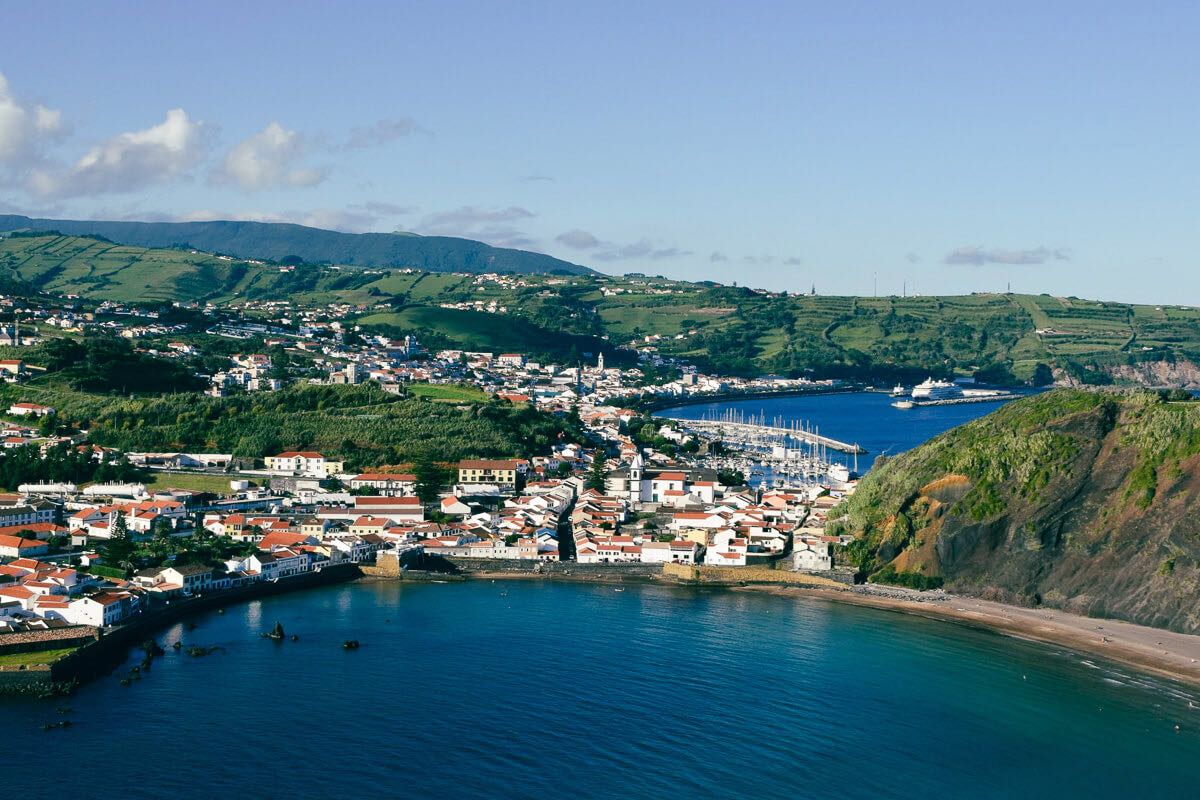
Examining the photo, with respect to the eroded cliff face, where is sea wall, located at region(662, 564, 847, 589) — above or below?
below

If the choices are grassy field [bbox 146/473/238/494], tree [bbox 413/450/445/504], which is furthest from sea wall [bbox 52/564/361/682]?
grassy field [bbox 146/473/238/494]

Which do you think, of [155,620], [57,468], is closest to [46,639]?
[155,620]

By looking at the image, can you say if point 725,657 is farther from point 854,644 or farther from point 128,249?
point 128,249

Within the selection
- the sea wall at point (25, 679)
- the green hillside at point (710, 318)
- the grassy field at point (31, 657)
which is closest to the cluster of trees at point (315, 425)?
the grassy field at point (31, 657)

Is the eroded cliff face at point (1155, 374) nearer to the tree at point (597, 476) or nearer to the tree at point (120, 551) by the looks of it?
the tree at point (597, 476)

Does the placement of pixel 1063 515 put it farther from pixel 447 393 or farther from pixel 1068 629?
pixel 447 393

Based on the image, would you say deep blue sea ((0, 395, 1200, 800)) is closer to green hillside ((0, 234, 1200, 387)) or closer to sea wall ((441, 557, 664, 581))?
sea wall ((441, 557, 664, 581))
